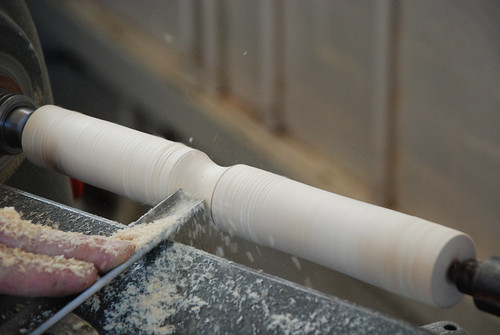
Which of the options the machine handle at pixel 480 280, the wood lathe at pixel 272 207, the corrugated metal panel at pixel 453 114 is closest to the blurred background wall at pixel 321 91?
the corrugated metal panel at pixel 453 114

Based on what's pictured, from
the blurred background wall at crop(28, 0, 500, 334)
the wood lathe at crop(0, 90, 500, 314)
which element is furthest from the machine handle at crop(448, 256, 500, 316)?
the blurred background wall at crop(28, 0, 500, 334)

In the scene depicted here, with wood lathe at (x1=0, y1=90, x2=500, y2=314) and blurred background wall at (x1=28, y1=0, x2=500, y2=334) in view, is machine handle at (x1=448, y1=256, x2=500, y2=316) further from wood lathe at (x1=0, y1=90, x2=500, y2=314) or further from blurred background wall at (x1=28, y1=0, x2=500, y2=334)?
blurred background wall at (x1=28, y1=0, x2=500, y2=334)

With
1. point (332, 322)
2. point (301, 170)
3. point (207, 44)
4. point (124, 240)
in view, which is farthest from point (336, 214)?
point (207, 44)

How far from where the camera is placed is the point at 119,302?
28.3 inches

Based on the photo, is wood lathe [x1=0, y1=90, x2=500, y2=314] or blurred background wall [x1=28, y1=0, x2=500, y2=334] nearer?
wood lathe [x1=0, y1=90, x2=500, y2=314]

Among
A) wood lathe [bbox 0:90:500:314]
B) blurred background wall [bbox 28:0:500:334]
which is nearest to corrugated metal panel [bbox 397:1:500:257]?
blurred background wall [bbox 28:0:500:334]

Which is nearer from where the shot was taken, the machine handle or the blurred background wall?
the machine handle

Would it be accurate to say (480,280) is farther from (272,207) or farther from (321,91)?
(321,91)

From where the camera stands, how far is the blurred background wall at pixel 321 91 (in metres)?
1.21

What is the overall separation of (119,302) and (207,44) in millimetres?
1019

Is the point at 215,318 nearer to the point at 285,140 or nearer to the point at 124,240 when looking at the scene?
the point at 124,240

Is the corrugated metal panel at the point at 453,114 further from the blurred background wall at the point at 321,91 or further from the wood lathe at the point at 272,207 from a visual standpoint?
the wood lathe at the point at 272,207

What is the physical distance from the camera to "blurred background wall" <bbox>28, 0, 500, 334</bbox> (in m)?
1.21

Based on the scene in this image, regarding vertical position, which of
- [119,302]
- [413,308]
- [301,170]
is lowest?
[413,308]
